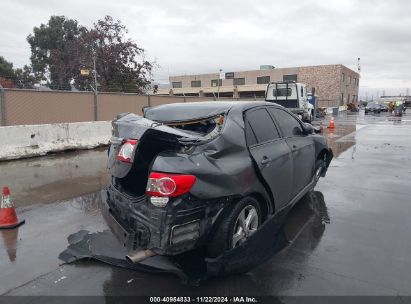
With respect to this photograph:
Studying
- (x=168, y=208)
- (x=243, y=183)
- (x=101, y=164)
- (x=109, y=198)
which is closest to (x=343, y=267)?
(x=243, y=183)

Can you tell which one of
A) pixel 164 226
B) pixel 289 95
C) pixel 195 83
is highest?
pixel 195 83

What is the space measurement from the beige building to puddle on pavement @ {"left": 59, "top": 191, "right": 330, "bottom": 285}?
52032 mm

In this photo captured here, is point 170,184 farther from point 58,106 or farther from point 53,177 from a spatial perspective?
point 58,106

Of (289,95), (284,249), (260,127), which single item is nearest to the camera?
(284,249)

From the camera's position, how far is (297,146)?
5211 mm

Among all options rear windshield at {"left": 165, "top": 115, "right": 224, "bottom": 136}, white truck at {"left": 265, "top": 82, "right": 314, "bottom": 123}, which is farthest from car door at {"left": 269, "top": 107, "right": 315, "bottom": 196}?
white truck at {"left": 265, "top": 82, "right": 314, "bottom": 123}

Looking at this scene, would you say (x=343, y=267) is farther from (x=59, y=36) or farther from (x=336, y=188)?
(x=59, y=36)

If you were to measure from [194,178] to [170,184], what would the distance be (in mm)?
215

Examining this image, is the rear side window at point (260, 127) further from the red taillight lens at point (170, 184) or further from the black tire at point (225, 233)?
the red taillight lens at point (170, 184)

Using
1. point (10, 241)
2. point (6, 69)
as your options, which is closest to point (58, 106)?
point (10, 241)

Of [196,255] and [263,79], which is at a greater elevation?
[263,79]

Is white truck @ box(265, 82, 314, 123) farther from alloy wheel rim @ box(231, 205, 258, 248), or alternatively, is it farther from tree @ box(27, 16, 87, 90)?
tree @ box(27, 16, 87, 90)

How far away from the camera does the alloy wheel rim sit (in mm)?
3655

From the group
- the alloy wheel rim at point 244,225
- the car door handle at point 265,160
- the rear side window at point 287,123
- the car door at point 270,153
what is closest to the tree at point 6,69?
the rear side window at point 287,123
